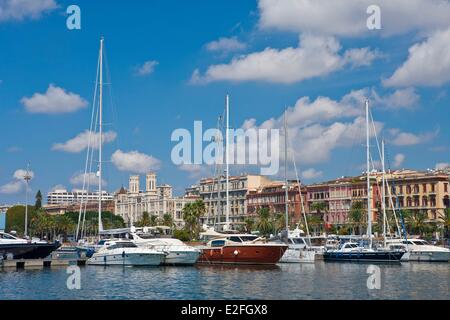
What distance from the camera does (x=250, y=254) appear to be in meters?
70.3

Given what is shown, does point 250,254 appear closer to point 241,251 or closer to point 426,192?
point 241,251

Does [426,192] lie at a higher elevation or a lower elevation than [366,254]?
higher

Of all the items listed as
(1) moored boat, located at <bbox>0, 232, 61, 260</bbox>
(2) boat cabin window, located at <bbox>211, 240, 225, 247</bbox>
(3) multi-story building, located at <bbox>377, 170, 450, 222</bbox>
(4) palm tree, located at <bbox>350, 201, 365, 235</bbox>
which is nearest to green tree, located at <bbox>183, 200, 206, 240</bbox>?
(4) palm tree, located at <bbox>350, 201, 365, 235</bbox>

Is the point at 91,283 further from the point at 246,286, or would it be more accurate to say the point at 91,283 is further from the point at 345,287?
the point at 345,287

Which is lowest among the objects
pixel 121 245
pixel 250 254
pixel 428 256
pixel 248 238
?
pixel 428 256

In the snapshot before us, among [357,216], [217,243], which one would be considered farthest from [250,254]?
[357,216]

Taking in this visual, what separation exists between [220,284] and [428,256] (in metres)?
43.8

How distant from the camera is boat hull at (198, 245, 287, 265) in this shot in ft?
229

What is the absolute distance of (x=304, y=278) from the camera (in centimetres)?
5659

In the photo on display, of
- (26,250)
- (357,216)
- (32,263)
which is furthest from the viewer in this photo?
(357,216)

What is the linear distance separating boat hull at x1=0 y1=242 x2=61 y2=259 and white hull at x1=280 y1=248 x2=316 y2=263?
1046 inches

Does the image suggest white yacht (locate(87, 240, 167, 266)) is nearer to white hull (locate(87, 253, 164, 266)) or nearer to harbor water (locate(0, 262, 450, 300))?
white hull (locate(87, 253, 164, 266))
